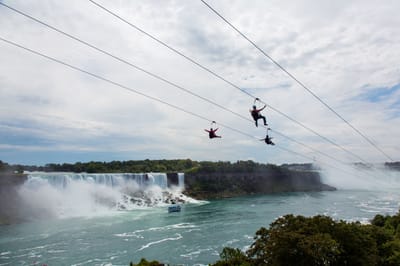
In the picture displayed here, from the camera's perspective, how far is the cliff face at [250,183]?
289 feet

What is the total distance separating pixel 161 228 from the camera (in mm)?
39375

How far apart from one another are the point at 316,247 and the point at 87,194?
52.7m

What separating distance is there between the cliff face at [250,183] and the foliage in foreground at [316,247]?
6681cm

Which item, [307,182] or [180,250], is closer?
[180,250]

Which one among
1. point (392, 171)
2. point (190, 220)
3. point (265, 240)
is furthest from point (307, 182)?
point (265, 240)

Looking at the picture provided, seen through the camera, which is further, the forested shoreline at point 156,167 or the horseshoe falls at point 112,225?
the forested shoreline at point 156,167

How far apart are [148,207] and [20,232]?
95.1 feet

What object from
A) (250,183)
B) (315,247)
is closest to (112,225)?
(315,247)

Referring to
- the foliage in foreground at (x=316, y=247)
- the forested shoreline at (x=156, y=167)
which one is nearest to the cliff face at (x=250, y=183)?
the forested shoreline at (x=156, y=167)

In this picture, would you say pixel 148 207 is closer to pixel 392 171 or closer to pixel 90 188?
pixel 90 188

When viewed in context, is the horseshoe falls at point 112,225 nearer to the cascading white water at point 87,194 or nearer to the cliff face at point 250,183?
the cascading white water at point 87,194

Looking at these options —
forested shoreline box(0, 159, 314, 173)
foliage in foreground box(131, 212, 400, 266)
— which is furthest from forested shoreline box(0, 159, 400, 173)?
foliage in foreground box(131, 212, 400, 266)

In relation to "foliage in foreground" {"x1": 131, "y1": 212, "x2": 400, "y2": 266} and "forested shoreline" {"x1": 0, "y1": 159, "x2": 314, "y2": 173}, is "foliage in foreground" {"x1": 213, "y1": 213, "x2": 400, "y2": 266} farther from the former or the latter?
"forested shoreline" {"x1": 0, "y1": 159, "x2": 314, "y2": 173}

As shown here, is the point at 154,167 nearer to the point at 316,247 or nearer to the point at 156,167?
the point at 156,167
